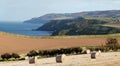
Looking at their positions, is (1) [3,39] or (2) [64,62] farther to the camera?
(1) [3,39]

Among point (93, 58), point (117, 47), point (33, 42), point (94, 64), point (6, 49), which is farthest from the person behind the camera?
point (33, 42)

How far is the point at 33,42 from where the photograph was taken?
73062 mm

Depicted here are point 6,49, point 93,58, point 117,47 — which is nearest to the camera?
point 93,58

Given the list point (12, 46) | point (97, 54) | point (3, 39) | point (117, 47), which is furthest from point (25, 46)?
point (97, 54)

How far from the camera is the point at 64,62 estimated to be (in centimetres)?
3691

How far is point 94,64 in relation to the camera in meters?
36.7

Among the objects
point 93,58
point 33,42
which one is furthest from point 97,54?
point 33,42

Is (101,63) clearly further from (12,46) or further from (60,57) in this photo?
(12,46)

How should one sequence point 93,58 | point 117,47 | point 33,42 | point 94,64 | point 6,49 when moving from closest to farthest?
point 94,64 < point 93,58 < point 117,47 < point 6,49 < point 33,42

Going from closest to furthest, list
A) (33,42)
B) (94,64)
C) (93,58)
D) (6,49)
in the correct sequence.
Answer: (94,64) < (93,58) < (6,49) < (33,42)

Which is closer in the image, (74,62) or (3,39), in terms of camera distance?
(74,62)

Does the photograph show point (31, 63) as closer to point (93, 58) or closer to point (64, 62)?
point (64, 62)

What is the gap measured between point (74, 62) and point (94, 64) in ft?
7.47

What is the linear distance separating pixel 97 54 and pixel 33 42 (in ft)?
110
